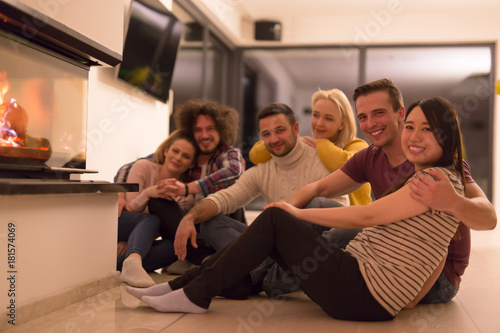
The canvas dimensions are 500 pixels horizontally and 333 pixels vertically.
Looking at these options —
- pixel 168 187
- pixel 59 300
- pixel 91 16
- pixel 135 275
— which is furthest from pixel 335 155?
pixel 59 300

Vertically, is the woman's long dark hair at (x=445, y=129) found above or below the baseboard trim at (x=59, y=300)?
above

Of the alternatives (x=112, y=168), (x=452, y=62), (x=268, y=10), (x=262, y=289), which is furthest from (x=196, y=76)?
(x=262, y=289)

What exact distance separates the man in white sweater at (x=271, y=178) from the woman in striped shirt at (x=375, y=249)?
0.73 m

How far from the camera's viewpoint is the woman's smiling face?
5.57 feet

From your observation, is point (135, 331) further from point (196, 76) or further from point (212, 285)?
point (196, 76)

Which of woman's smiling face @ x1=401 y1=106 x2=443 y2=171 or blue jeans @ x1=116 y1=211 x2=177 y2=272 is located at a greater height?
woman's smiling face @ x1=401 y1=106 x2=443 y2=171

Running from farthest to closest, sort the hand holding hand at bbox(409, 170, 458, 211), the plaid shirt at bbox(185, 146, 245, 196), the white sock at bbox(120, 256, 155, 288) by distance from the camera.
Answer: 1. the plaid shirt at bbox(185, 146, 245, 196)
2. the white sock at bbox(120, 256, 155, 288)
3. the hand holding hand at bbox(409, 170, 458, 211)

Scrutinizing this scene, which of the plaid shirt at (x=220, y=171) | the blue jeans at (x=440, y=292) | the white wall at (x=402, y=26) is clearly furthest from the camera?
the white wall at (x=402, y=26)

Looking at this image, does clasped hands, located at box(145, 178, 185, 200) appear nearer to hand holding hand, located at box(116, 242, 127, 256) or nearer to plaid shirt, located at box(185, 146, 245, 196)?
plaid shirt, located at box(185, 146, 245, 196)

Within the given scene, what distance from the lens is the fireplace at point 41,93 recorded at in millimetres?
1744

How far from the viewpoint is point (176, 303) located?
1.78 meters

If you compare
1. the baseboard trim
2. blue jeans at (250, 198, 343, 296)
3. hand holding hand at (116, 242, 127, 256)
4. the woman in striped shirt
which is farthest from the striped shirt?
hand holding hand at (116, 242, 127, 256)

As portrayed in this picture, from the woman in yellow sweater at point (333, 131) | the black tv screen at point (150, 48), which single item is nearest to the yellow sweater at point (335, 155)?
the woman in yellow sweater at point (333, 131)

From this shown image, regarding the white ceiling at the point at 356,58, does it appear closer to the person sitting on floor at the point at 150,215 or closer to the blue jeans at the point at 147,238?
the person sitting on floor at the point at 150,215
